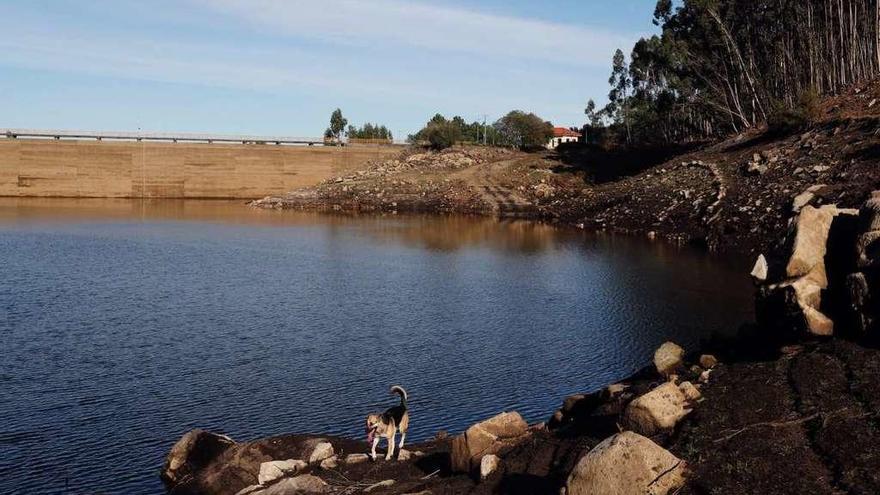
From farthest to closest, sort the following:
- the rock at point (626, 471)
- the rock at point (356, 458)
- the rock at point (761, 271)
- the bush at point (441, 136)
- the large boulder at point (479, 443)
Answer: the bush at point (441, 136) → the rock at point (761, 271) → the rock at point (356, 458) → the large boulder at point (479, 443) → the rock at point (626, 471)

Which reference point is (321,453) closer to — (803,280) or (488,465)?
(488,465)

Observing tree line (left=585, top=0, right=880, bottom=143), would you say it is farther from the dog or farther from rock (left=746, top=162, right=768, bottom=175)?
the dog

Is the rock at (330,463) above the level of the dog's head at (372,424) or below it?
below

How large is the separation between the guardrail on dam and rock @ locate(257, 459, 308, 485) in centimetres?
11171

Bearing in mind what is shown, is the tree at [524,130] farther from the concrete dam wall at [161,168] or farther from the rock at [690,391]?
the rock at [690,391]

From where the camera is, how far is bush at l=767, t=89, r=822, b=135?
74.0 m

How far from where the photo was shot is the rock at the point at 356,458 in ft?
60.9

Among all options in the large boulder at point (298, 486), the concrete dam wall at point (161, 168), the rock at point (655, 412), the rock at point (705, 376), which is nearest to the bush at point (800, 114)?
the rock at point (705, 376)

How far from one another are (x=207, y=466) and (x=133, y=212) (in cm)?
9019

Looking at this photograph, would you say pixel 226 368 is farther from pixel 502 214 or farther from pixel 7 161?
pixel 7 161

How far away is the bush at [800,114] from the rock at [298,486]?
69.9 m

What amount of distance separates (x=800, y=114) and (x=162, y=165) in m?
92.9

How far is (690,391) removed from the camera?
16.2 metres

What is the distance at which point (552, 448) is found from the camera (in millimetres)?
15641
